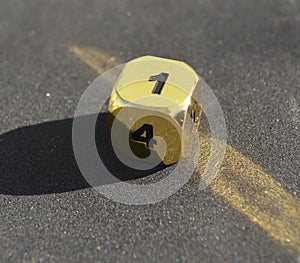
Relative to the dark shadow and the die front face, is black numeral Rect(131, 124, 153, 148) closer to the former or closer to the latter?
the die front face

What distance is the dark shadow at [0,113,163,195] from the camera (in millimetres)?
2105

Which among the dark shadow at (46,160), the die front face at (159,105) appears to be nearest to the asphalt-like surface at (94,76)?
the dark shadow at (46,160)

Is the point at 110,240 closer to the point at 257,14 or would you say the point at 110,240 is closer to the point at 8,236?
the point at 8,236

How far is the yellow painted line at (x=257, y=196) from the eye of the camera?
1.86 m

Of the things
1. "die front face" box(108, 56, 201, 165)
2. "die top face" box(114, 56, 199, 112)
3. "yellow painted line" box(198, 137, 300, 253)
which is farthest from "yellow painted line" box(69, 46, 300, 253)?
"die top face" box(114, 56, 199, 112)

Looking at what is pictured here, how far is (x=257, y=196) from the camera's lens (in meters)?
2.00

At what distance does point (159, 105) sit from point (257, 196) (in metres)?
0.59

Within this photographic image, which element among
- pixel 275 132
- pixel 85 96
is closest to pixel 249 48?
pixel 275 132

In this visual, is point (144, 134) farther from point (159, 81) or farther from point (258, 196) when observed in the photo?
point (258, 196)

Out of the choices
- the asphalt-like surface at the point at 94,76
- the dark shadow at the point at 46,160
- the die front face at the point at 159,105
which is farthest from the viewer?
the dark shadow at the point at 46,160

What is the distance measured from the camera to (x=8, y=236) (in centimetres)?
189

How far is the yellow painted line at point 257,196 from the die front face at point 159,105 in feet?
0.73

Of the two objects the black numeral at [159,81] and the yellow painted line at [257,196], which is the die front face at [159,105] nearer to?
the black numeral at [159,81]

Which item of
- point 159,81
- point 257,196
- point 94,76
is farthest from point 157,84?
point 94,76
